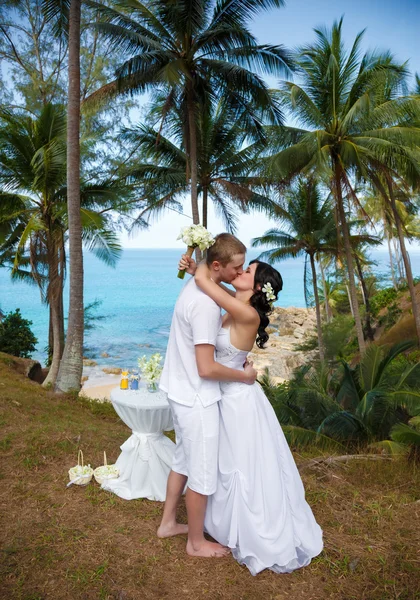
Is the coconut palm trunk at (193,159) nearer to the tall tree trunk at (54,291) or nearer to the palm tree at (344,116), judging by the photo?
the palm tree at (344,116)

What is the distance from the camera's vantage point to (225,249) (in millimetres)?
3172

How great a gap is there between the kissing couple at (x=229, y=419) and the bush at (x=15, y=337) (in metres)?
16.4

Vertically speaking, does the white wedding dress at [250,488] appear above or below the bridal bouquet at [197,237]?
below

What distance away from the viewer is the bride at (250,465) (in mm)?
3303

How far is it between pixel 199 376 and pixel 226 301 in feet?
1.77

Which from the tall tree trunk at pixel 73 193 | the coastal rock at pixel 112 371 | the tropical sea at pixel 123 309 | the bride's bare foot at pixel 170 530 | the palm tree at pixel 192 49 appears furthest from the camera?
the tropical sea at pixel 123 309

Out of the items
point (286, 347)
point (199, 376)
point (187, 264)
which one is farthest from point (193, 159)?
point (286, 347)

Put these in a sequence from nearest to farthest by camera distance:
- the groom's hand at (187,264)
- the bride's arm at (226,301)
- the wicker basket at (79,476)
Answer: the bride's arm at (226,301)
the groom's hand at (187,264)
the wicker basket at (79,476)

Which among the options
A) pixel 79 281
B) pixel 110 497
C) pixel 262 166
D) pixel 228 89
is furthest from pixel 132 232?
pixel 110 497

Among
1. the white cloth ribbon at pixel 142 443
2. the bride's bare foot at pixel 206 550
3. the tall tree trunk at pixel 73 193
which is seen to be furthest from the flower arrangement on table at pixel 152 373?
the tall tree trunk at pixel 73 193

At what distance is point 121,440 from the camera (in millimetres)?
5941

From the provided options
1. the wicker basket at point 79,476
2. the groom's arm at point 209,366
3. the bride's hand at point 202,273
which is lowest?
the wicker basket at point 79,476

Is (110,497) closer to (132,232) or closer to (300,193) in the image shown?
(132,232)

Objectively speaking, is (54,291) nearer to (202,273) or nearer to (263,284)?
(202,273)
